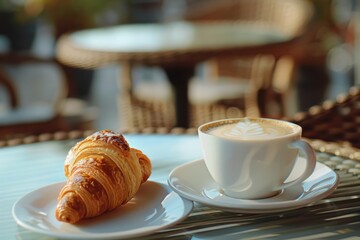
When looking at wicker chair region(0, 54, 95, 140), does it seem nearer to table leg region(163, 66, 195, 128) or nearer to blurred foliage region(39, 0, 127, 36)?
table leg region(163, 66, 195, 128)

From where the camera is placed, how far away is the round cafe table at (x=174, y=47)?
1.51 metres

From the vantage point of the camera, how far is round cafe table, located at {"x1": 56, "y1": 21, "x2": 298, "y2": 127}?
151 centimetres

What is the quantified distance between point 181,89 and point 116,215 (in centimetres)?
129

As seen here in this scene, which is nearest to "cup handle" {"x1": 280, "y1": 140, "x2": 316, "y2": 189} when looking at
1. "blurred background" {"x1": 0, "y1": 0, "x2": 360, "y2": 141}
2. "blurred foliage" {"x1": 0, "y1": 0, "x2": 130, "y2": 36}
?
"blurred background" {"x1": 0, "y1": 0, "x2": 360, "y2": 141}

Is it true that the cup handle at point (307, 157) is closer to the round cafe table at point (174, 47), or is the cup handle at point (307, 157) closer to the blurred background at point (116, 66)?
the round cafe table at point (174, 47)

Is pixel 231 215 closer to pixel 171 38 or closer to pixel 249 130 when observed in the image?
pixel 249 130

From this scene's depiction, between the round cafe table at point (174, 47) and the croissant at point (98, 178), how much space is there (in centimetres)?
95

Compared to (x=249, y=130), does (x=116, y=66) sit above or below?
below

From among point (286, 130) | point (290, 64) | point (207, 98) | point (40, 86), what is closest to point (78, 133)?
point (286, 130)

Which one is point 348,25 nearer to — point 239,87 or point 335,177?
point 239,87

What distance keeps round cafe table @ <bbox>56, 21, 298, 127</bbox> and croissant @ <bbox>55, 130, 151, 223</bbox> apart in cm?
95

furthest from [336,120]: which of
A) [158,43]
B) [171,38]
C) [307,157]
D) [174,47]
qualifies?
[171,38]

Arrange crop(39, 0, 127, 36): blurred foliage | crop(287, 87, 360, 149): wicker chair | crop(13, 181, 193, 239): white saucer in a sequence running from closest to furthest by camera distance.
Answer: crop(13, 181, 193, 239): white saucer < crop(287, 87, 360, 149): wicker chair < crop(39, 0, 127, 36): blurred foliage

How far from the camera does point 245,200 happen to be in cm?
55
